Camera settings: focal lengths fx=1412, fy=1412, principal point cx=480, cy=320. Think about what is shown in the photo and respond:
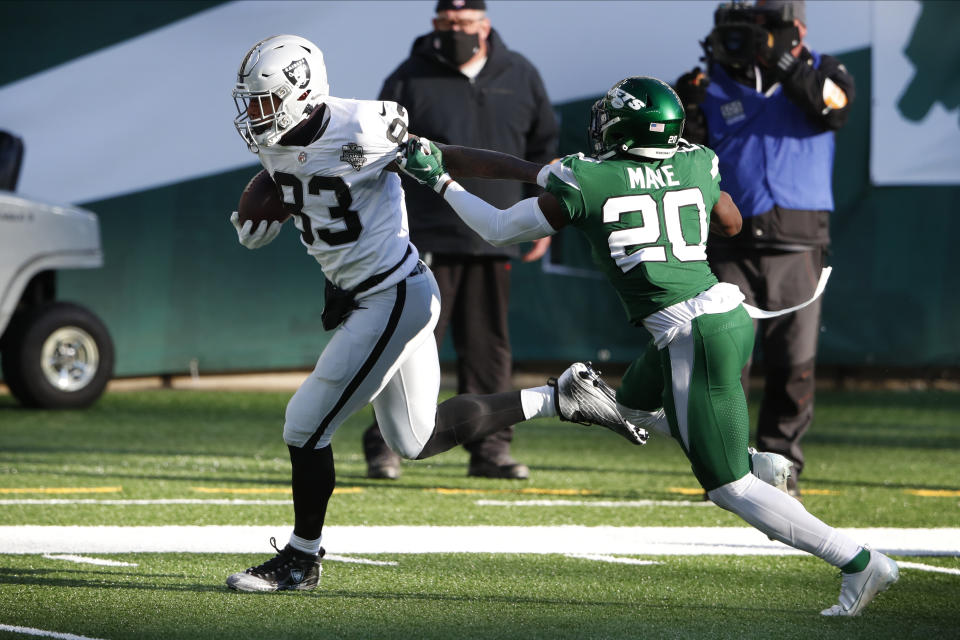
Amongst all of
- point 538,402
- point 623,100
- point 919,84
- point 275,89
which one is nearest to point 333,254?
point 275,89

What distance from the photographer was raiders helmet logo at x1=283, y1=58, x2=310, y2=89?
4.37 metres

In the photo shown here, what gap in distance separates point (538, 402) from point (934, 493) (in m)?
2.63

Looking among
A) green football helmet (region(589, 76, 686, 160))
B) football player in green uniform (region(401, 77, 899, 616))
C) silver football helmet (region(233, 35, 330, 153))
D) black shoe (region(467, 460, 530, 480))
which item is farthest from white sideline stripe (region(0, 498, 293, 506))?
green football helmet (region(589, 76, 686, 160))

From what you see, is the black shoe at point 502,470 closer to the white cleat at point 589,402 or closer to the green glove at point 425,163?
the white cleat at point 589,402

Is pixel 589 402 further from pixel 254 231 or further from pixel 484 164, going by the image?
pixel 254 231

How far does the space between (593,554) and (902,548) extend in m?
1.18

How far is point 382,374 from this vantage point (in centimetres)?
446

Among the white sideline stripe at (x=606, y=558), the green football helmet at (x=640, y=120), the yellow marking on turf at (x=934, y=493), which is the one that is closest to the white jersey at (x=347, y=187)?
the green football helmet at (x=640, y=120)

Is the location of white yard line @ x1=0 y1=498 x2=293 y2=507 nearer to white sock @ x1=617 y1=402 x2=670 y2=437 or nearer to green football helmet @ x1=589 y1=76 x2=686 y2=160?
white sock @ x1=617 y1=402 x2=670 y2=437

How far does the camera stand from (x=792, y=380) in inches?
247

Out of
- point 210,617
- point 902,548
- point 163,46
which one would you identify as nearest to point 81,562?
point 210,617

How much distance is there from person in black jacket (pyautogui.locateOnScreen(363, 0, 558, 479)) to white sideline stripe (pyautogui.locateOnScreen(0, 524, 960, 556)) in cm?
129

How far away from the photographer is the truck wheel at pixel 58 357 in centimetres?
910

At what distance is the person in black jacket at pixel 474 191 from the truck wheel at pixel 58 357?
320cm
